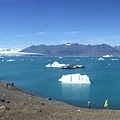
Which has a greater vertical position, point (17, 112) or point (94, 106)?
point (17, 112)

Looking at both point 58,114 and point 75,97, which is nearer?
point 58,114

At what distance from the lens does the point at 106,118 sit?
17125 millimetres

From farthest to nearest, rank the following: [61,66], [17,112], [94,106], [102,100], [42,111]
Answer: [61,66] < [102,100] < [94,106] < [42,111] < [17,112]

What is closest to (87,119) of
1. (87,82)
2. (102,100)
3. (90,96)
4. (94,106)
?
(94,106)

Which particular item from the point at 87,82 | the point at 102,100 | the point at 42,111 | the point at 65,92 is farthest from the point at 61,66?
the point at 42,111

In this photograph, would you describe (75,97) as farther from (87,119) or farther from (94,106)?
(87,119)

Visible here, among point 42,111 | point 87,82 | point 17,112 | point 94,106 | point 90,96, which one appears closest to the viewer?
point 17,112

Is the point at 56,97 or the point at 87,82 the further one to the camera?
the point at 87,82

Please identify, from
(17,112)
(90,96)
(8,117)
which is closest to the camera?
(8,117)

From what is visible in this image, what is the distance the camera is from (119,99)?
127 ft

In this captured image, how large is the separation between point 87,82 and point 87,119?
133 feet

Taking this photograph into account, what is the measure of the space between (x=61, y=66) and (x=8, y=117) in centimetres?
10049

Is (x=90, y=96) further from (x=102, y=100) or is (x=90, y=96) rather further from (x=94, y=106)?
(x=94, y=106)

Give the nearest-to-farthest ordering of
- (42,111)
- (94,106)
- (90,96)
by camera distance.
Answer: (42,111)
(94,106)
(90,96)
